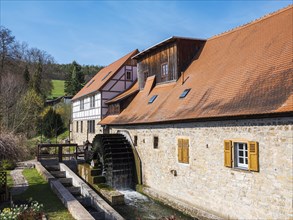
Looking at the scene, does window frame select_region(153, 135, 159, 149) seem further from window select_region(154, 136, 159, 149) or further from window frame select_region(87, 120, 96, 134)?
window frame select_region(87, 120, 96, 134)

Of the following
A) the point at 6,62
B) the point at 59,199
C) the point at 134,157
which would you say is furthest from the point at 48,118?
the point at 59,199

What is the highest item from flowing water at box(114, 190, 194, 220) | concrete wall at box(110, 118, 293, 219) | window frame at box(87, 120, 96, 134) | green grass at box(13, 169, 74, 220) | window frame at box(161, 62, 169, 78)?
window frame at box(161, 62, 169, 78)

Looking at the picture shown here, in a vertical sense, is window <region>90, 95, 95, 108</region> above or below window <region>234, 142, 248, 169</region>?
above

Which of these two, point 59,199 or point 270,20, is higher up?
point 270,20

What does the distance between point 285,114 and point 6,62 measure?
32720 millimetres

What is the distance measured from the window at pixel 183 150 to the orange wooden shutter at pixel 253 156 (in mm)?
3137

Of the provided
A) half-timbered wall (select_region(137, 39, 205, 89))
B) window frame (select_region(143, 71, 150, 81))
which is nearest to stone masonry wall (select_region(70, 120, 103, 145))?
window frame (select_region(143, 71, 150, 81))

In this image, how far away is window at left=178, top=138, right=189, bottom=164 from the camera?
11.4m

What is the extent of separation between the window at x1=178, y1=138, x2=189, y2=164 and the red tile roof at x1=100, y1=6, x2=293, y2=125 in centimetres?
92

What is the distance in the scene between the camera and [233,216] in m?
9.16

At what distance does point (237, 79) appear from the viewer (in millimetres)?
10672

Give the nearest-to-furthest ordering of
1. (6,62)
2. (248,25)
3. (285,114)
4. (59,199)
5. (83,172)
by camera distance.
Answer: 1. (285,114)
2. (59,199)
3. (248,25)
4. (83,172)
5. (6,62)

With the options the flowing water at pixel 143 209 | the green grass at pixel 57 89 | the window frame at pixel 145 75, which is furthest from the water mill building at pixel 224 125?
the green grass at pixel 57 89

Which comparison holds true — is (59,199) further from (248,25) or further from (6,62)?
(6,62)
